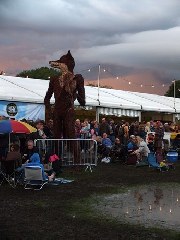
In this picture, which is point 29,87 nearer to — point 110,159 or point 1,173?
point 110,159

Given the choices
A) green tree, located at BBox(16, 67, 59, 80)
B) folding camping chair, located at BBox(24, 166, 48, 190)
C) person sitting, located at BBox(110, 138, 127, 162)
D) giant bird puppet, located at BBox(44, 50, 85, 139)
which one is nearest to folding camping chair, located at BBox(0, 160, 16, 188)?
folding camping chair, located at BBox(24, 166, 48, 190)

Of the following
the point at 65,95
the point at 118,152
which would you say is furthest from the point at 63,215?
the point at 118,152

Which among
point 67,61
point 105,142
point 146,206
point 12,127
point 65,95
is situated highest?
point 67,61

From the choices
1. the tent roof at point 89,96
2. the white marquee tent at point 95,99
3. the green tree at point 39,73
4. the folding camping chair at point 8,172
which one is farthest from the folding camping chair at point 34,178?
the green tree at point 39,73

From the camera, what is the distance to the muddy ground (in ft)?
23.3

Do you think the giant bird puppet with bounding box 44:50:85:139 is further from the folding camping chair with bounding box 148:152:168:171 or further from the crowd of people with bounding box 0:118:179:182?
the folding camping chair with bounding box 148:152:168:171

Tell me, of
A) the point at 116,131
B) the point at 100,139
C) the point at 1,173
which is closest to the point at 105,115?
the point at 116,131

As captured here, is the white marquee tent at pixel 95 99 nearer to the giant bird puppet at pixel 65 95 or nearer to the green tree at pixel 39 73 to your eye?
the giant bird puppet at pixel 65 95

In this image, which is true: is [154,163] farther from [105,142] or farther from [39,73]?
[39,73]

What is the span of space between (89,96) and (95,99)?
594 millimetres

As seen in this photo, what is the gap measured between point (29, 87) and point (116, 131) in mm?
5386

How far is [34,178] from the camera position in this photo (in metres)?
11.3

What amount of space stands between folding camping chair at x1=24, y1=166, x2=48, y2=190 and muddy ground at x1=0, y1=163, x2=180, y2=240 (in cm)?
18

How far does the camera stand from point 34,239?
22.0 feet
